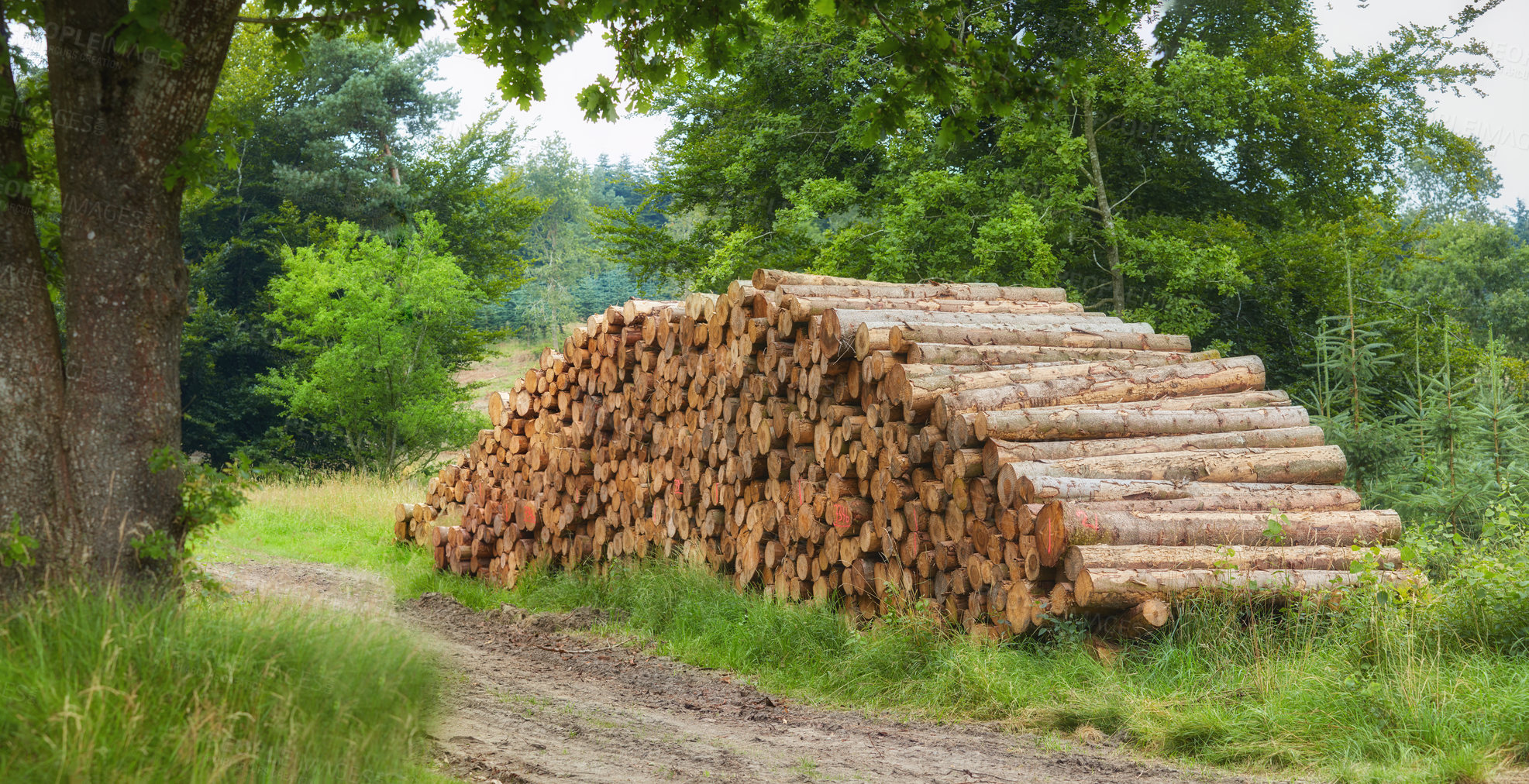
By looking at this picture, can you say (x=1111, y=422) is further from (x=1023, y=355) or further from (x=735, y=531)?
(x=735, y=531)

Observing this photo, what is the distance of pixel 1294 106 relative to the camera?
19.4m

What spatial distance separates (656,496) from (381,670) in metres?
5.57

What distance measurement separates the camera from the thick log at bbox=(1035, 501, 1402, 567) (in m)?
5.96

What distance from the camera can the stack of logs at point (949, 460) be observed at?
20.2 ft

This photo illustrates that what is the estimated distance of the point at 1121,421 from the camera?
22.9 feet

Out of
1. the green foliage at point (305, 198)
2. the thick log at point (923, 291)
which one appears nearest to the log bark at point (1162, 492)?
the thick log at point (923, 291)

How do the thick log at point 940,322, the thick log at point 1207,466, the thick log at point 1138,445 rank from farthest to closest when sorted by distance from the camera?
the thick log at point 940,322 < the thick log at point 1138,445 < the thick log at point 1207,466

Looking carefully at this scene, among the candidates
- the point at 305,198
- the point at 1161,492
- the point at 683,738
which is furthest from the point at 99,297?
the point at 305,198

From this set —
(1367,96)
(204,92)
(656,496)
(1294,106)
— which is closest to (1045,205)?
(1294,106)

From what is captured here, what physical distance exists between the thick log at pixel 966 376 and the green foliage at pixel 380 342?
1730cm

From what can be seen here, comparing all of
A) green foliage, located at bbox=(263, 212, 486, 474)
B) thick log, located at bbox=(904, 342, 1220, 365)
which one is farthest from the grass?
green foliage, located at bbox=(263, 212, 486, 474)

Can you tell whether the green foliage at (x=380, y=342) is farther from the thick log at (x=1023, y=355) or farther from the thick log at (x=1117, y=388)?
the thick log at (x=1117, y=388)

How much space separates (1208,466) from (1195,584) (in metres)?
1.04

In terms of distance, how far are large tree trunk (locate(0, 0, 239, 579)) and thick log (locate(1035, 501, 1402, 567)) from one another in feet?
14.3
